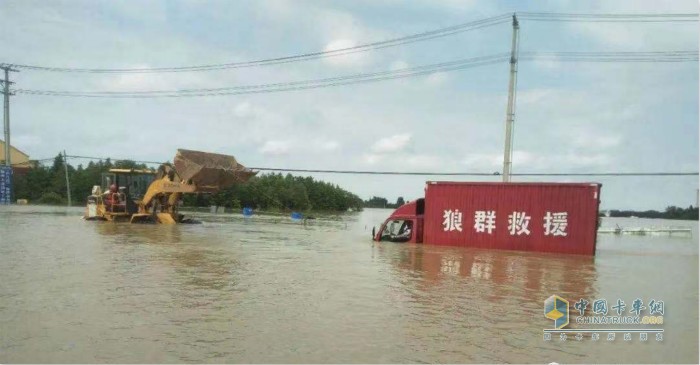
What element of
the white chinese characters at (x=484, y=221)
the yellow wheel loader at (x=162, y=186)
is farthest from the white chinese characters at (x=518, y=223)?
the yellow wheel loader at (x=162, y=186)

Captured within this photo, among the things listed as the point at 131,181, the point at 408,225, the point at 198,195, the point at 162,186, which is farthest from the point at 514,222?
the point at 198,195

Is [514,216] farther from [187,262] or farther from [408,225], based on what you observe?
[187,262]

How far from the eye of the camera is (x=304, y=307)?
8172mm

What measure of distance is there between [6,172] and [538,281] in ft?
198

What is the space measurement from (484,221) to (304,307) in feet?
45.4

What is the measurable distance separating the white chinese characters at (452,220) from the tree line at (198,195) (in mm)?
36375

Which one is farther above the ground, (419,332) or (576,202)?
(576,202)

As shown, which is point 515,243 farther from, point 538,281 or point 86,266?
point 86,266

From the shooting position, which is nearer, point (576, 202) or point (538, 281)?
point (538, 281)

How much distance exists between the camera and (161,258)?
45.3 feet

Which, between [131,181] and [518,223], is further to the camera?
[131,181]

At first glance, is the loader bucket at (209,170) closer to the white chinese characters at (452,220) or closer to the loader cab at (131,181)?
the loader cab at (131,181)

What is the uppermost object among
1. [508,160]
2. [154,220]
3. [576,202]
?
[508,160]

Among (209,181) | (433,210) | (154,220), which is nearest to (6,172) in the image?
(154,220)
